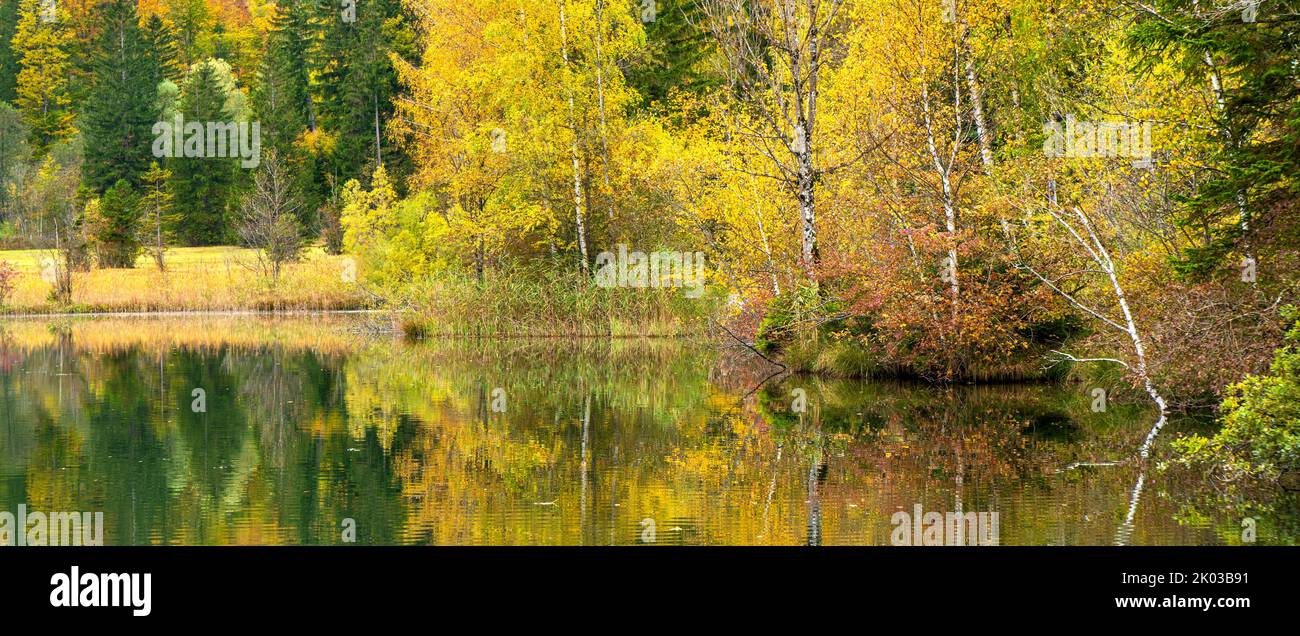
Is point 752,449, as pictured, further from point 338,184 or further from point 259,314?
point 338,184

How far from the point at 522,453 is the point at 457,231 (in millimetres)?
20637

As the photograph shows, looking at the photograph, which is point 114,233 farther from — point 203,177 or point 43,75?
point 43,75

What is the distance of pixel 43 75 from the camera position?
80625 mm

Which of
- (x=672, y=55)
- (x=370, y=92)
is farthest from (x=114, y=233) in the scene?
(x=672, y=55)

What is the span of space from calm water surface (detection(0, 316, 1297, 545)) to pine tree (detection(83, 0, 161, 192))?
48.6 meters

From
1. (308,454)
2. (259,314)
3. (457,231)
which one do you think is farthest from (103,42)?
(308,454)

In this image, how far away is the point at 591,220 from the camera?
34438mm

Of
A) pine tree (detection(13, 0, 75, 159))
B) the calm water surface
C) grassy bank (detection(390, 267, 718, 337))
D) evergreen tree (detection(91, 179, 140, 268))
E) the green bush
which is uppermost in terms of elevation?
pine tree (detection(13, 0, 75, 159))

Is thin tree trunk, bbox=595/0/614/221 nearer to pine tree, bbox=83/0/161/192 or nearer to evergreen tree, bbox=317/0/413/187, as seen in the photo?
evergreen tree, bbox=317/0/413/187

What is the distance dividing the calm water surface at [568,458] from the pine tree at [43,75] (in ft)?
197

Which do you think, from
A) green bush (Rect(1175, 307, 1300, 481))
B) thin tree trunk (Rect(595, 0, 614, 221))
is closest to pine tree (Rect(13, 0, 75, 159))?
thin tree trunk (Rect(595, 0, 614, 221))

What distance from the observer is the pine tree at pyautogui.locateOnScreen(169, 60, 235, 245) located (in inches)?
2709

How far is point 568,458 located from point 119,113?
6511 centimetres
